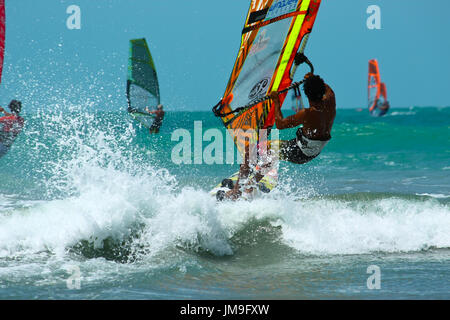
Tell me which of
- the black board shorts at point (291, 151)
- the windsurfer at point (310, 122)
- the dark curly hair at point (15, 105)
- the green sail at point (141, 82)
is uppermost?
the green sail at point (141, 82)

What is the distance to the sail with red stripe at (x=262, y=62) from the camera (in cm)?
495

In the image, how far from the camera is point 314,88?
173 inches

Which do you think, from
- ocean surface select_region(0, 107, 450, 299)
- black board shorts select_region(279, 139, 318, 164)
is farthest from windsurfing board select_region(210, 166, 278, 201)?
black board shorts select_region(279, 139, 318, 164)

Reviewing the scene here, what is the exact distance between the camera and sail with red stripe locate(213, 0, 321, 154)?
4.95m

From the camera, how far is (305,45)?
4.95 metres

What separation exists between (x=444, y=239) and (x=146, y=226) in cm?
293

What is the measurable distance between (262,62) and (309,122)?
100 cm

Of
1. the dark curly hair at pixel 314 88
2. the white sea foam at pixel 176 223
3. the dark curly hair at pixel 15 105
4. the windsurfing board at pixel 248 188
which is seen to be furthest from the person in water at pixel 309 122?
the dark curly hair at pixel 15 105

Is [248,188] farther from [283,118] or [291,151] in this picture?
[283,118]

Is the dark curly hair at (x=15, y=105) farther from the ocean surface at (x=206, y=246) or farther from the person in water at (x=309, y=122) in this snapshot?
the person in water at (x=309, y=122)
